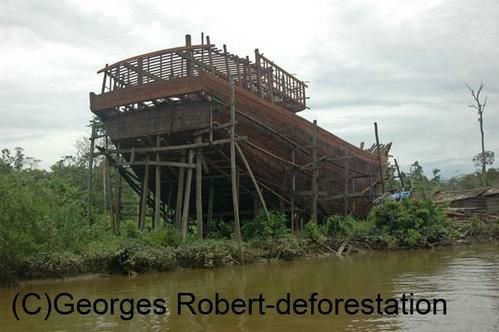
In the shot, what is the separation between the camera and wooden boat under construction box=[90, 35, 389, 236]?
57.1 ft

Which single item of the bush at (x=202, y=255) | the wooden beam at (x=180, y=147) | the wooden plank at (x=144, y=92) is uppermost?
the wooden plank at (x=144, y=92)

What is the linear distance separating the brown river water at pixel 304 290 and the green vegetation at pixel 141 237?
17.4 inches

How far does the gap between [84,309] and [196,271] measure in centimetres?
564

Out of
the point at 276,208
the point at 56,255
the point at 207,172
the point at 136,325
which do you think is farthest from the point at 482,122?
the point at 136,325

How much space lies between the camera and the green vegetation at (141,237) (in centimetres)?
1259

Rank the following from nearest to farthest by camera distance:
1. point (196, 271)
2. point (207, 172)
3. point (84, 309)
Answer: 1. point (84, 309)
2. point (196, 271)
3. point (207, 172)

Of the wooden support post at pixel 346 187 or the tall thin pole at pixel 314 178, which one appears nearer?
the tall thin pole at pixel 314 178

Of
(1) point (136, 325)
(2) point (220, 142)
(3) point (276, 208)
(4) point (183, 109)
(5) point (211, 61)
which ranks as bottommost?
(1) point (136, 325)

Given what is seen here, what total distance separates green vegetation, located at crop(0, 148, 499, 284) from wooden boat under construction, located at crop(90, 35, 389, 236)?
1.16m

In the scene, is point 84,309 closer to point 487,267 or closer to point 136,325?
point 136,325

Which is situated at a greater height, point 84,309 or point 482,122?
point 482,122

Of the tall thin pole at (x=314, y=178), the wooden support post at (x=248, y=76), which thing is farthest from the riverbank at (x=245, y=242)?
the wooden support post at (x=248, y=76)

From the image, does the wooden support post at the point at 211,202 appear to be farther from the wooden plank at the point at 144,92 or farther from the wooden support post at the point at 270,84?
the wooden plank at the point at 144,92

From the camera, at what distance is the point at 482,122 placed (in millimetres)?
44469
